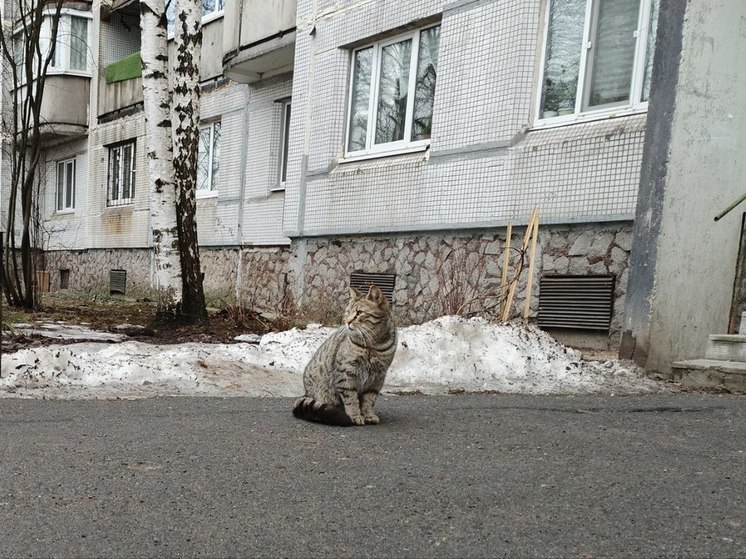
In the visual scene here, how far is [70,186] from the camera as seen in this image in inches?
943

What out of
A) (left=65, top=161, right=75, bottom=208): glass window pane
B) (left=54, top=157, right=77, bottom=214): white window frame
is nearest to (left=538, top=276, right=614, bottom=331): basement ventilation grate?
(left=54, top=157, right=77, bottom=214): white window frame

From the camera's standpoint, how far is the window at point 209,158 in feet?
57.1

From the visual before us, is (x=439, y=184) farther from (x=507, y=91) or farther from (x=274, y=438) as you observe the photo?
(x=274, y=438)

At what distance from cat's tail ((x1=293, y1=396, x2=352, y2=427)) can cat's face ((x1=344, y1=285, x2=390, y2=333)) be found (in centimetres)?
56

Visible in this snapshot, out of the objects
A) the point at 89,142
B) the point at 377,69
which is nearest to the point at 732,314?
the point at 377,69

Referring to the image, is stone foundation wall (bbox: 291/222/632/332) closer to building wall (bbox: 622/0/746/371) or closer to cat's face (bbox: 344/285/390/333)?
building wall (bbox: 622/0/746/371)

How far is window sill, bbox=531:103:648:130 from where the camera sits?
8.42 metres

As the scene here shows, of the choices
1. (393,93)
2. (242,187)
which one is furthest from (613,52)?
(242,187)

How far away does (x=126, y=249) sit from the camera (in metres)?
20.4

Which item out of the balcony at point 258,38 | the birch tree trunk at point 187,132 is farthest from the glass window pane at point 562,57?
the balcony at point 258,38

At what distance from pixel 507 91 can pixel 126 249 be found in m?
13.9

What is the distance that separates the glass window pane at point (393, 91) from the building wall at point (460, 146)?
0.35 meters

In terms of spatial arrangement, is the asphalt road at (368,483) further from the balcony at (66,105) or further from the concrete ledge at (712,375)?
the balcony at (66,105)

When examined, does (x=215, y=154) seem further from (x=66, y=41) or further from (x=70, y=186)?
(x=70, y=186)
